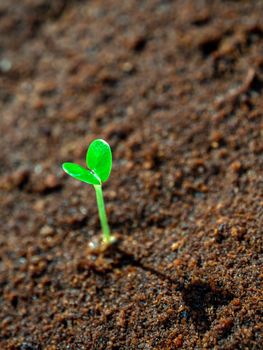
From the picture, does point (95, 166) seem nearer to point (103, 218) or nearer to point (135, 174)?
point (103, 218)

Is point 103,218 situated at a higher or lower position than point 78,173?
lower

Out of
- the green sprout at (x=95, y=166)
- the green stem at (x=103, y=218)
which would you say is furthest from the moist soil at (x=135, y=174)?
the green sprout at (x=95, y=166)

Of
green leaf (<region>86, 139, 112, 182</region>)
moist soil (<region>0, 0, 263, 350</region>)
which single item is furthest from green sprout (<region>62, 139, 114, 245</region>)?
moist soil (<region>0, 0, 263, 350</region>)

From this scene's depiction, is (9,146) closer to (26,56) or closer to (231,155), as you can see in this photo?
(26,56)

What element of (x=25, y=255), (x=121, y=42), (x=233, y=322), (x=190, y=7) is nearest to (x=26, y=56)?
(x=121, y=42)

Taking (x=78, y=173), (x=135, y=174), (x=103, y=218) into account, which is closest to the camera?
(x=78, y=173)

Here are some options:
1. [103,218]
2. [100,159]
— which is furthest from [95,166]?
[103,218]
